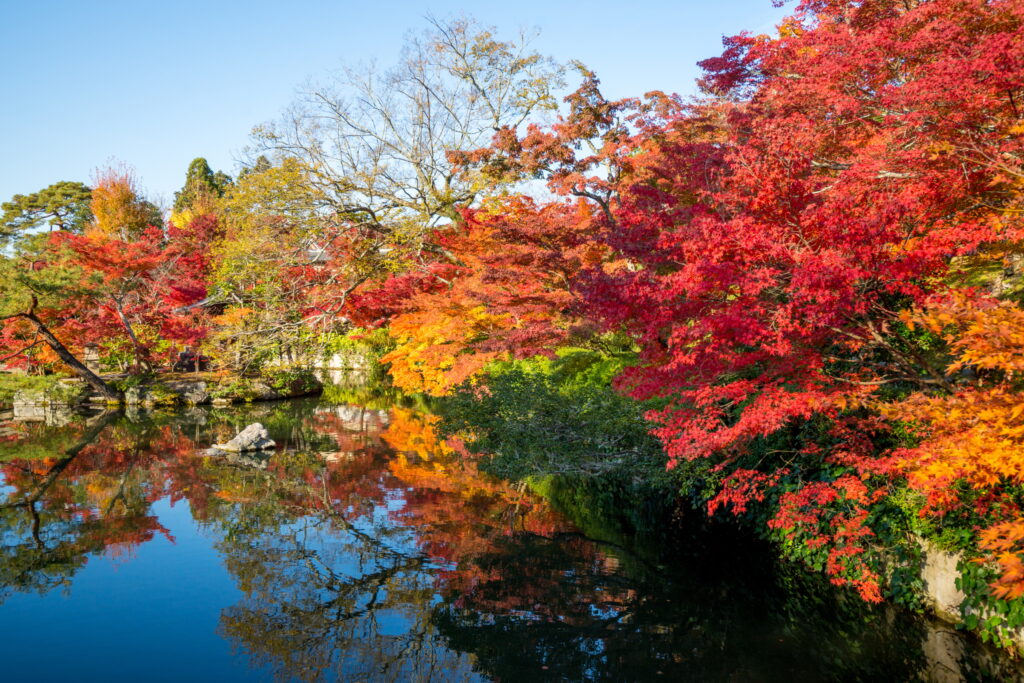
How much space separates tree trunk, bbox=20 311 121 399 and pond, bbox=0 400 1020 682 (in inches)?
249

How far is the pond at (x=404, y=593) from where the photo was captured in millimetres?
5535

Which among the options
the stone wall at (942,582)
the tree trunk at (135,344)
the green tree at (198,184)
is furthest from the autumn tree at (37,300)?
the green tree at (198,184)

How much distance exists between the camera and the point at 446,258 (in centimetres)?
1656

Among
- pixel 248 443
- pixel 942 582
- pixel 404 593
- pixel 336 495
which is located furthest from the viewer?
pixel 248 443

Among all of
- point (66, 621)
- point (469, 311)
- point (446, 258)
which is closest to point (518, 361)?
point (469, 311)

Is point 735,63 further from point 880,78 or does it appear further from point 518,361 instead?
point 518,361

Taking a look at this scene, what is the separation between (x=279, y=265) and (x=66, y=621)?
9143 mm

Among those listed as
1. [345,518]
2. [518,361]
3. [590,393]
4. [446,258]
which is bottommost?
[345,518]

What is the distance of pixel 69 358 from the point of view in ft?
56.3

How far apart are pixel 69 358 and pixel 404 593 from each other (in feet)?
48.3

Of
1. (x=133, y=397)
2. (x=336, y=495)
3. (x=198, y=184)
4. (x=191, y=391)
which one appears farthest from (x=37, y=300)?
(x=198, y=184)

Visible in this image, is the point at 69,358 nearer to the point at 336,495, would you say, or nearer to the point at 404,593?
the point at 336,495

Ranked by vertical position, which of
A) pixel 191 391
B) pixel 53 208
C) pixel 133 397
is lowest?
pixel 133 397

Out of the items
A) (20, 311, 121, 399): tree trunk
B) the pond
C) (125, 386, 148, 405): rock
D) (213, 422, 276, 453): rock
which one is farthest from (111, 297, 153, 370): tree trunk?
the pond
